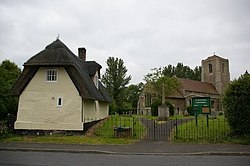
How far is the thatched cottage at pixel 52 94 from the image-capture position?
1939 cm

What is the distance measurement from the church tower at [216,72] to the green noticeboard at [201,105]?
187 feet

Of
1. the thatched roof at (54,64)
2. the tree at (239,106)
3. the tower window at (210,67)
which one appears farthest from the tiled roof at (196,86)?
the tree at (239,106)

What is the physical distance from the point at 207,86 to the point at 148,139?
61.9 metres

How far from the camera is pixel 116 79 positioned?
213 feet

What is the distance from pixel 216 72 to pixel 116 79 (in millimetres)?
31980

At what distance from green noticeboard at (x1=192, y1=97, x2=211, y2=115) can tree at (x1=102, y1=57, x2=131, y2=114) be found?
4053cm

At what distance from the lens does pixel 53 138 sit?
57.2 feet

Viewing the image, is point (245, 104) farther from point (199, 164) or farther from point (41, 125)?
point (41, 125)

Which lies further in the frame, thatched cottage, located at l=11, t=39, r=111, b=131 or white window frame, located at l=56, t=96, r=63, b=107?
white window frame, located at l=56, t=96, r=63, b=107

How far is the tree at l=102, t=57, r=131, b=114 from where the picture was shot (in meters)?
64.2

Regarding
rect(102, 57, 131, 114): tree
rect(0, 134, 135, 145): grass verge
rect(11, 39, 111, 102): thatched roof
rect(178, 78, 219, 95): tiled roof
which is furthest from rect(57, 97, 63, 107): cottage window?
rect(178, 78, 219, 95): tiled roof

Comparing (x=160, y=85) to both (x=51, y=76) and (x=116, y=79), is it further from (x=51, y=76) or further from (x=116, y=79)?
(x=51, y=76)

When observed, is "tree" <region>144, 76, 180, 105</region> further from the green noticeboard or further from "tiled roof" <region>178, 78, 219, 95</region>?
the green noticeboard

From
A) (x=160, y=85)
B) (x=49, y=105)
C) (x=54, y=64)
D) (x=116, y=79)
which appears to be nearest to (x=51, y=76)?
(x=54, y=64)
